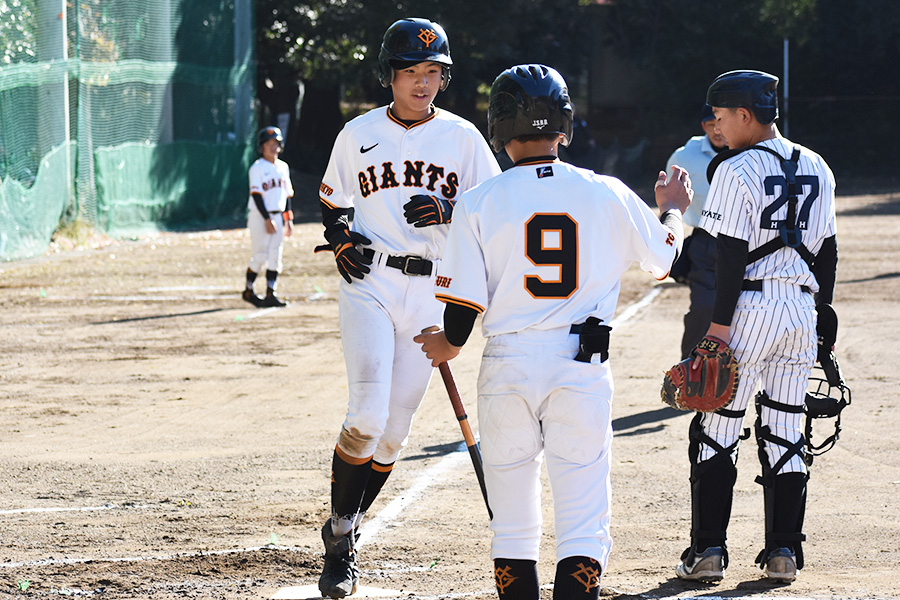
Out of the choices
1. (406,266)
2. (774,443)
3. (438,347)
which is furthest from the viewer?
(406,266)

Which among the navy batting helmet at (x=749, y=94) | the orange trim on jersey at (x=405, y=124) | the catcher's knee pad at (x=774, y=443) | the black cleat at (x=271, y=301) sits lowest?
the black cleat at (x=271, y=301)

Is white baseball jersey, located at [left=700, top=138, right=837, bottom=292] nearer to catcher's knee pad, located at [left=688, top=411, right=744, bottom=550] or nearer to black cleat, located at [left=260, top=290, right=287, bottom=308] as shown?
catcher's knee pad, located at [left=688, top=411, right=744, bottom=550]

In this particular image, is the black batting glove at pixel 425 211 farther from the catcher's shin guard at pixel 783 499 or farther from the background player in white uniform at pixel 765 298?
the catcher's shin guard at pixel 783 499

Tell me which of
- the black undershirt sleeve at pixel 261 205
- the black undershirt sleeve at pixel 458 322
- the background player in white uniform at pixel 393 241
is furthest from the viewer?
the black undershirt sleeve at pixel 261 205

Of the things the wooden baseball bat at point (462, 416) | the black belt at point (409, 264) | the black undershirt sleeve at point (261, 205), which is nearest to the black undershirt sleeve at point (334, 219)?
the black belt at point (409, 264)

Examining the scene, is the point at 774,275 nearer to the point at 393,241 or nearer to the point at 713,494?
the point at 713,494

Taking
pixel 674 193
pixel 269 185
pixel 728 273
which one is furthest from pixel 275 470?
pixel 269 185

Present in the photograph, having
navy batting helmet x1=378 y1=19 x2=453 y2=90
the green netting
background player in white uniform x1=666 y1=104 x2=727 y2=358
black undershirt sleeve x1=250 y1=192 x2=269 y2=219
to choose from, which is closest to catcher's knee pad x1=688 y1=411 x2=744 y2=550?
navy batting helmet x1=378 y1=19 x2=453 y2=90

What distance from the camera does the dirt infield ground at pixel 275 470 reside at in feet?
15.9

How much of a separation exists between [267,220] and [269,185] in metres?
0.48

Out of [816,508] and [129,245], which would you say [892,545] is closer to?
[816,508]

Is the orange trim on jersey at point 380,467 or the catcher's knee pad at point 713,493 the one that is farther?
the orange trim on jersey at point 380,467

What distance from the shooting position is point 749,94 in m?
4.62

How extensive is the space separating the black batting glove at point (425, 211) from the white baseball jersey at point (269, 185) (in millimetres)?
9649
